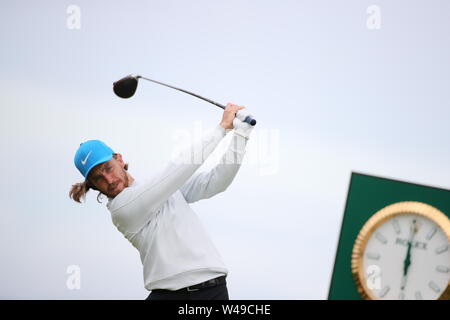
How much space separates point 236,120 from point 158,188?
556 millimetres

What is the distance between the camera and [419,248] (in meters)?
3.46

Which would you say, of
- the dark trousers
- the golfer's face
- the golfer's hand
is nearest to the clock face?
the dark trousers

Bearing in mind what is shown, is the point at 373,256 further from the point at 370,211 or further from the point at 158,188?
the point at 158,188

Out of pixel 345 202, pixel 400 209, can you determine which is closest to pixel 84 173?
Result: pixel 345 202

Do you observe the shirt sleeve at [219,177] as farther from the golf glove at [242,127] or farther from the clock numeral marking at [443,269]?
the clock numeral marking at [443,269]

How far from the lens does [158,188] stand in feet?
10.7

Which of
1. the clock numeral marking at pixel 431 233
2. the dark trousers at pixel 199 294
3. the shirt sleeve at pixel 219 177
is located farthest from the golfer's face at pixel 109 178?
the clock numeral marking at pixel 431 233

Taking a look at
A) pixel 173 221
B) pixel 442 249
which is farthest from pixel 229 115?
pixel 442 249

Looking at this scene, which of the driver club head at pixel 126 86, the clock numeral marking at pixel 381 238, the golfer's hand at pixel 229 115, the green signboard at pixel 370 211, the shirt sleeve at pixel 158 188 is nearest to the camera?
the shirt sleeve at pixel 158 188

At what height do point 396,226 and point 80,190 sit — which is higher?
point 80,190

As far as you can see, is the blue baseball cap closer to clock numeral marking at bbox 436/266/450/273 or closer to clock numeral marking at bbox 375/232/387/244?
clock numeral marking at bbox 375/232/387/244

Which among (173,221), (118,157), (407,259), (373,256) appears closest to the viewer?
(173,221)

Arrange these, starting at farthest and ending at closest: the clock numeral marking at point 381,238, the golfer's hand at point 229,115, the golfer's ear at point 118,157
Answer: the golfer's ear at point 118,157 < the clock numeral marking at point 381,238 < the golfer's hand at point 229,115

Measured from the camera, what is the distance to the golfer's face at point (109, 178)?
11.6 ft
